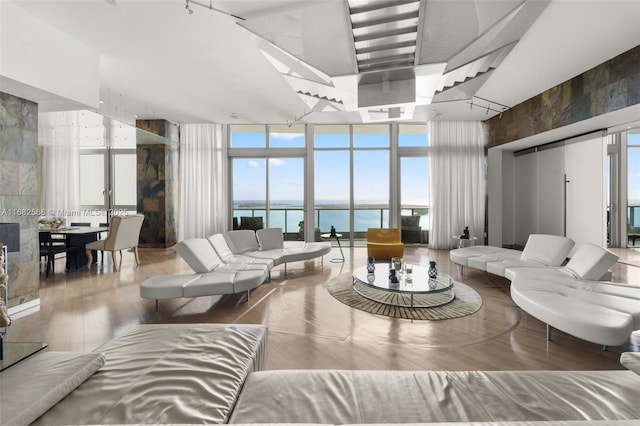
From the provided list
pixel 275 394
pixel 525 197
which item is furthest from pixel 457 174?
pixel 275 394

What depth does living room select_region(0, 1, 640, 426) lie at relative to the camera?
2.68 metres

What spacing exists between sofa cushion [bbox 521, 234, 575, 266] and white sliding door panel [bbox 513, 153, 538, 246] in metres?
3.01

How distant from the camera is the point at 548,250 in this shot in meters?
4.12

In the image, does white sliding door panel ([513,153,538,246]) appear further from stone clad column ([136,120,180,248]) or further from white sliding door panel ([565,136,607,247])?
stone clad column ([136,120,180,248])

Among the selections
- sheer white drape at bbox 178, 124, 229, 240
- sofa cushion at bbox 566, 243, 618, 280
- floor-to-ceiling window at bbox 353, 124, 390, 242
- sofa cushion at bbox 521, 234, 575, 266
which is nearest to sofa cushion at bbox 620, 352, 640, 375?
sofa cushion at bbox 566, 243, 618, 280

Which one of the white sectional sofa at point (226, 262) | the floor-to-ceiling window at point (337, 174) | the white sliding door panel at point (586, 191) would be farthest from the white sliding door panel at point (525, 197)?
the white sectional sofa at point (226, 262)

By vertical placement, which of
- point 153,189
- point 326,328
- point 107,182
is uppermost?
point 107,182

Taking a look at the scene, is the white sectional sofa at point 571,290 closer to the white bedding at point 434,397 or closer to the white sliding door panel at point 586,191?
the white bedding at point 434,397

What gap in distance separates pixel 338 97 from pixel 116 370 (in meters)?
3.40

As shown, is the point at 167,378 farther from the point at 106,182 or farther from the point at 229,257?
the point at 106,182

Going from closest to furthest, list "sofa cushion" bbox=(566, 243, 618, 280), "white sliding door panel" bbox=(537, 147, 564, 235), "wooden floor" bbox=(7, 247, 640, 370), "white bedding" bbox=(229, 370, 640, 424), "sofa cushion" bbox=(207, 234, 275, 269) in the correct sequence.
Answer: "white bedding" bbox=(229, 370, 640, 424) < "wooden floor" bbox=(7, 247, 640, 370) < "sofa cushion" bbox=(566, 243, 618, 280) < "sofa cushion" bbox=(207, 234, 275, 269) < "white sliding door panel" bbox=(537, 147, 564, 235)

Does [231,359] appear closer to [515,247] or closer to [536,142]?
[536,142]

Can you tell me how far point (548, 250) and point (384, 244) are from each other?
2.38m

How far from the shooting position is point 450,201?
731 cm
